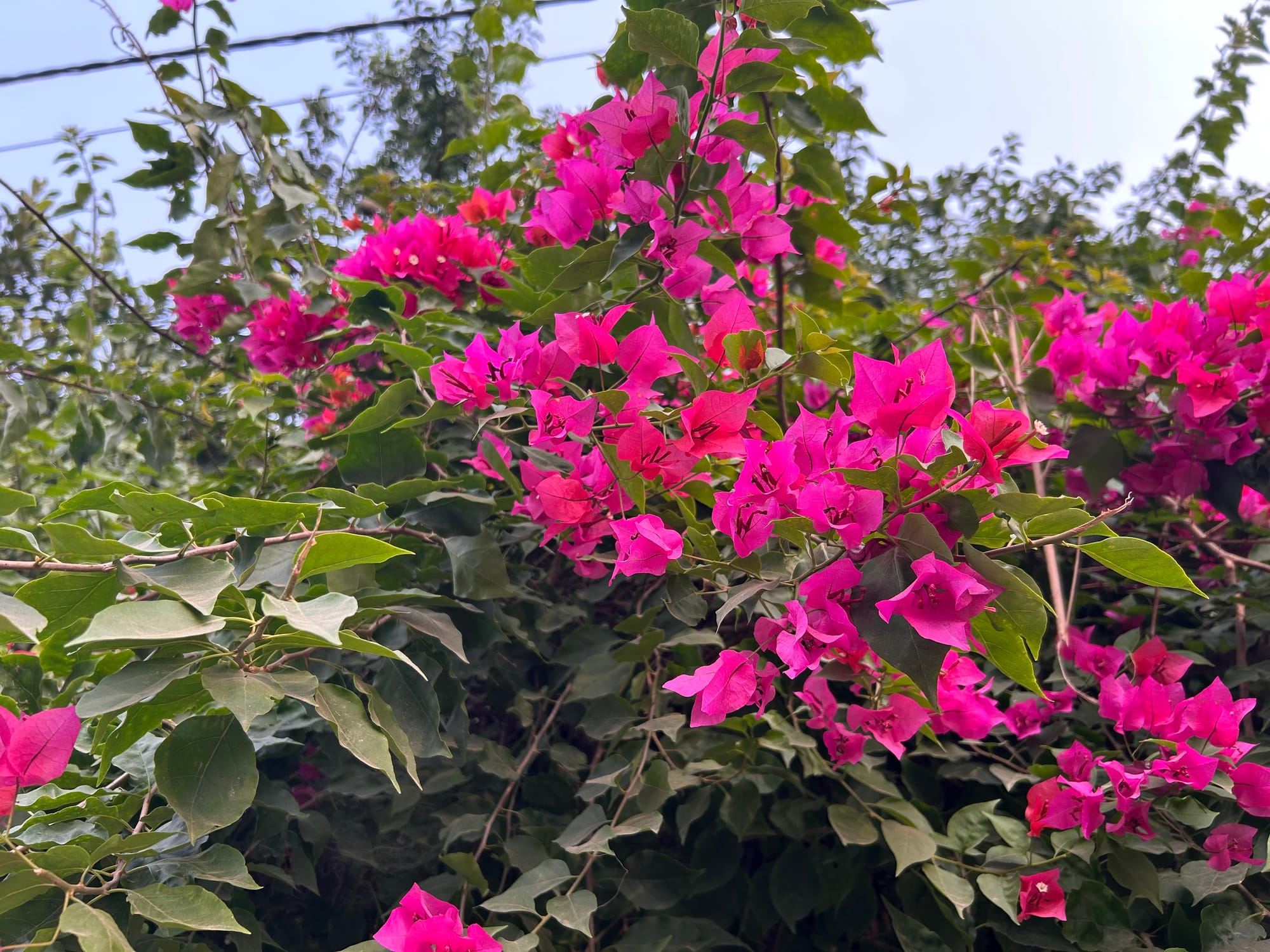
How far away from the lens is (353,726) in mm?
542

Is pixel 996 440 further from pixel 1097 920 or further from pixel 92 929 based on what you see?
pixel 92 929

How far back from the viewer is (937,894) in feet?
2.61

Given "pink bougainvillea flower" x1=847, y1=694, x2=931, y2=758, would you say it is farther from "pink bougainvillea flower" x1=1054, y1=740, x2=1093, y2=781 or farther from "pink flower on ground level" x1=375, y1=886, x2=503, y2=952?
"pink flower on ground level" x1=375, y1=886, x2=503, y2=952

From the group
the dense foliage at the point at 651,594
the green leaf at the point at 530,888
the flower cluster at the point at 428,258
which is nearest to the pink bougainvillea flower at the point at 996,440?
the dense foliage at the point at 651,594

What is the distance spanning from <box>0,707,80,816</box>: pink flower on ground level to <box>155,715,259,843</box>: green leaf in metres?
0.05

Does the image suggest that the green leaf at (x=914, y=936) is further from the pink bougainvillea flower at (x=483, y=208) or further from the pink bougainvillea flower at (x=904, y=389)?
the pink bougainvillea flower at (x=483, y=208)

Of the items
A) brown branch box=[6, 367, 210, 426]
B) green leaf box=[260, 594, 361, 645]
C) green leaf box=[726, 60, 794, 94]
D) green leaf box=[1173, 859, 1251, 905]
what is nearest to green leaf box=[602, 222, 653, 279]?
green leaf box=[726, 60, 794, 94]

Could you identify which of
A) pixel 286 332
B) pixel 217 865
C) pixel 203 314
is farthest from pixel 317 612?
pixel 203 314

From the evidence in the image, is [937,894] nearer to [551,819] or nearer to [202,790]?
[551,819]

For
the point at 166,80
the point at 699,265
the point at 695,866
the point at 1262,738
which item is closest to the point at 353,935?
the point at 695,866

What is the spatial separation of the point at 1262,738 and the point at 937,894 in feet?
1.15

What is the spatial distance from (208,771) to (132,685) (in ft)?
0.26

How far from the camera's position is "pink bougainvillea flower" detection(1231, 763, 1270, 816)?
69 cm

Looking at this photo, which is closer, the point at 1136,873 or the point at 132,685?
the point at 132,685
